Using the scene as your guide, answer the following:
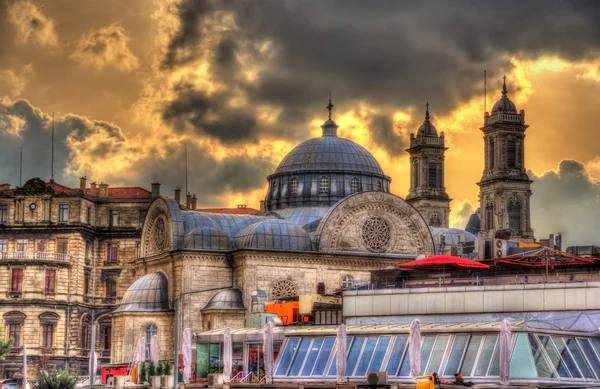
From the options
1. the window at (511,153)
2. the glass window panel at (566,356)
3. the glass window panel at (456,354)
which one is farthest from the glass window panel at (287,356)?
the window at (511,153)

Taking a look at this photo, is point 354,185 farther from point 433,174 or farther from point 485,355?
point 485,355

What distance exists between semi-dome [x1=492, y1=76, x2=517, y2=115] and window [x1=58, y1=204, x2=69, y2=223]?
48.6 meters

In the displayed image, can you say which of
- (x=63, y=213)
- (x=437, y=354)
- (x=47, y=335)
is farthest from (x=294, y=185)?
(x=437, y=354)

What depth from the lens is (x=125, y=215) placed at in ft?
428

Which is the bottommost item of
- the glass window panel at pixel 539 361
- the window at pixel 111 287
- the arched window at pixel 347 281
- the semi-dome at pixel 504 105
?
the glass window panel at pixel 539 361

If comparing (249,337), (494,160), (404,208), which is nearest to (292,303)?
(249,337)

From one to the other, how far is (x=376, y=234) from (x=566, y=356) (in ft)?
154

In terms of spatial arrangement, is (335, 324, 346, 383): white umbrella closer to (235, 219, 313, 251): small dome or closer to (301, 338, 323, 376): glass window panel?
(301, 338, 323, 376): glass window panel

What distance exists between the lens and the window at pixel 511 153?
151 metres

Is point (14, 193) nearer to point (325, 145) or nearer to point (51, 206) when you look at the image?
point (51, 206)

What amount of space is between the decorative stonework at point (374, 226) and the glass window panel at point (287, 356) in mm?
38367

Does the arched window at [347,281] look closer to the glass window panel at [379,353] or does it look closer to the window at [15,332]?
the window at [15,332]

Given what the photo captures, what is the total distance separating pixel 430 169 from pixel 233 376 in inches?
3870

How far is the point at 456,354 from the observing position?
55906 millimetres
